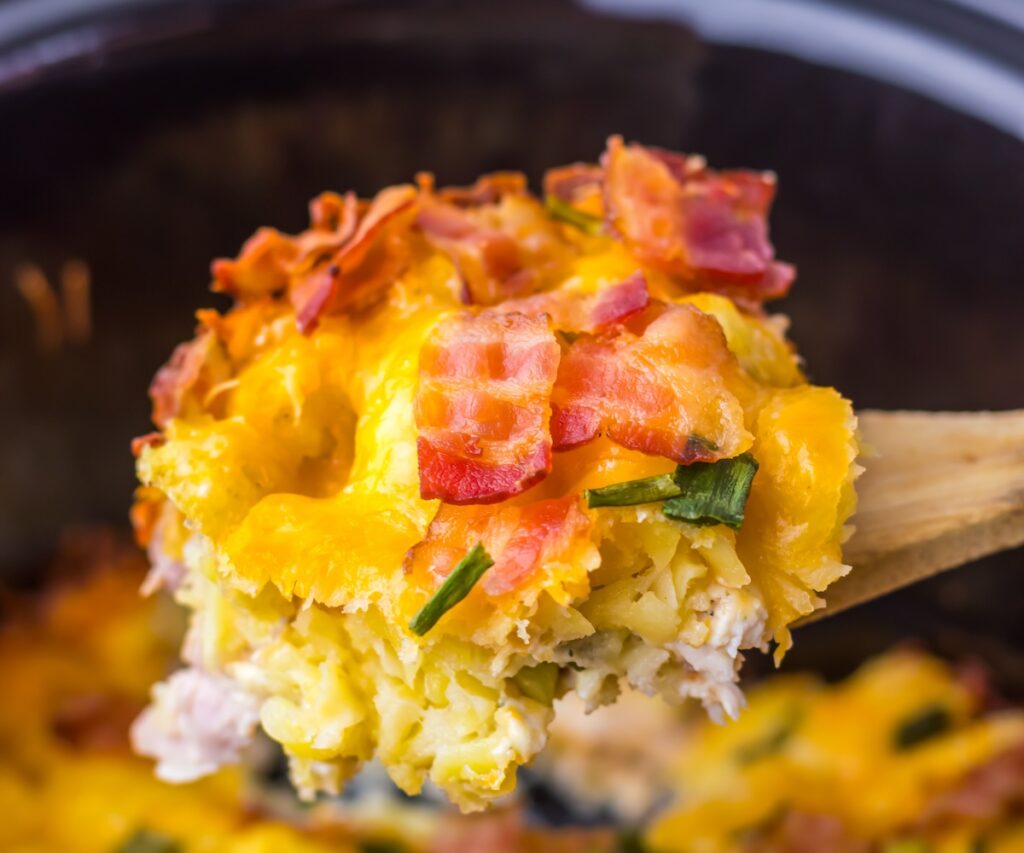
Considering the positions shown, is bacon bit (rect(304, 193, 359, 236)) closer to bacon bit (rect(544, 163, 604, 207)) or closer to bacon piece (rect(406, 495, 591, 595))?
bacon bit (rect(544, 163, 604, 207))

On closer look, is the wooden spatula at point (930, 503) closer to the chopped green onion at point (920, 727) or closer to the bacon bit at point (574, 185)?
the bacon bit at point (574, 185)

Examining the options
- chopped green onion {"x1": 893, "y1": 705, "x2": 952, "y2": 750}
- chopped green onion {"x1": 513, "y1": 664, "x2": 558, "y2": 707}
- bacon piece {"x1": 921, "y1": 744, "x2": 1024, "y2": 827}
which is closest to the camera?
chopped green onion {"x1": 513, "y1": 664, "x2": 558, "y2": 707}

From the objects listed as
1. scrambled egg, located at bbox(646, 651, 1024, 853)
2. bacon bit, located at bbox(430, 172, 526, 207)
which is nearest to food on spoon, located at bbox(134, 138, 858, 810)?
bacon bit, located at bbox(430, 172, 526, 207)

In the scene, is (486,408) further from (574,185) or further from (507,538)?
(574,185)

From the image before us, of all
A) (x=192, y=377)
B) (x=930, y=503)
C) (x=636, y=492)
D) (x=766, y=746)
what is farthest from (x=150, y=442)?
(x=766, y=746)

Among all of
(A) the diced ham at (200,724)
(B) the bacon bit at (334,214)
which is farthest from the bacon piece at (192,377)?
(A) the diced ham at (200,724)
